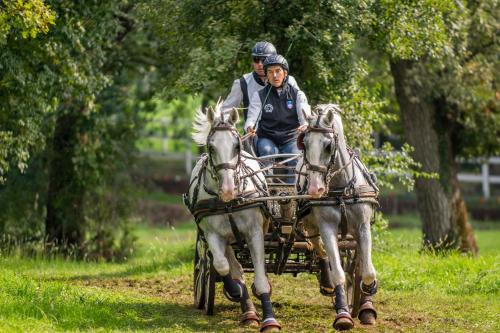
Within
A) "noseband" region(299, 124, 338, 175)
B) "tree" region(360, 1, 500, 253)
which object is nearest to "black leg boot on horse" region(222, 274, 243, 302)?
"noseband" region(299, 124, 338, 175)

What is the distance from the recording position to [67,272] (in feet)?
52.7

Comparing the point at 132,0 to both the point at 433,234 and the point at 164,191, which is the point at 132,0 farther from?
the point at 164,191

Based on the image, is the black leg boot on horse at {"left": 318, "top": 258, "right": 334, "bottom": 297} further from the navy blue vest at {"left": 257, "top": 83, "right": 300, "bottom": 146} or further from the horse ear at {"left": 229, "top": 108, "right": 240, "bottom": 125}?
the horse ear at {"left": 229, "top": 108, "right": 240, "bottom": 125}

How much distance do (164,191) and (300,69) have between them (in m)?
23.6

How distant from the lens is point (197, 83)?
13906mm

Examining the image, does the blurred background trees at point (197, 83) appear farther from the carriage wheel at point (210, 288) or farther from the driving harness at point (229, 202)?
the carriage wheel at point (210, 288)

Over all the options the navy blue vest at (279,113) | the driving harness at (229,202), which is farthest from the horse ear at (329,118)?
the navy blue vest at (279,113)

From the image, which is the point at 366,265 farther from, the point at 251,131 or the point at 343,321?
the point at 251,131

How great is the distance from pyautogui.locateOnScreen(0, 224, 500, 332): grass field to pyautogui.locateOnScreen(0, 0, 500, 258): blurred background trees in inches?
60.8

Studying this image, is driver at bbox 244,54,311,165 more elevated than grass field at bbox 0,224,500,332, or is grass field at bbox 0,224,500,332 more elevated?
driver at bbox 244,54,311,165

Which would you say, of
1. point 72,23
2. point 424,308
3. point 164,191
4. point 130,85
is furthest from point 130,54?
point 164,191

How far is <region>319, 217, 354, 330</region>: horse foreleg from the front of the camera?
962 cm

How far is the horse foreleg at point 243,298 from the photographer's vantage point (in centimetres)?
1013

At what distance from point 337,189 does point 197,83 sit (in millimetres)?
4530
